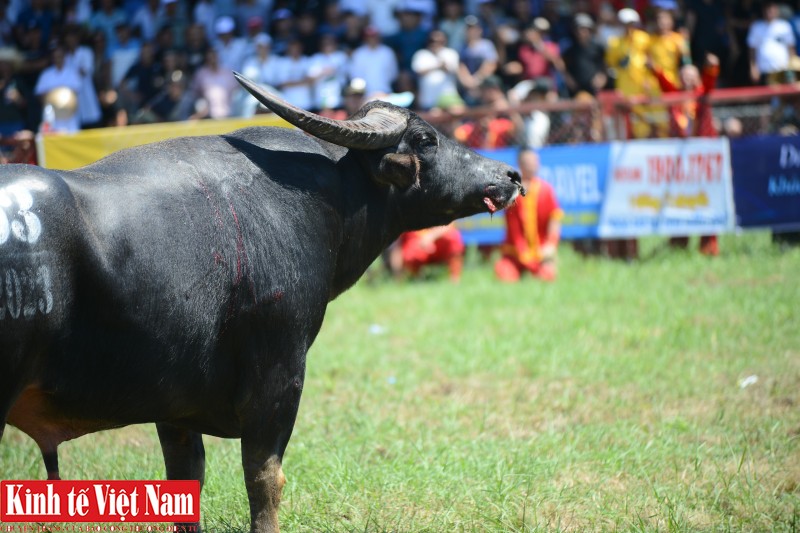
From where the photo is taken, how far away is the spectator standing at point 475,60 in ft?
44.3

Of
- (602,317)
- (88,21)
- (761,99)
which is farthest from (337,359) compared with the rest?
(88,21)

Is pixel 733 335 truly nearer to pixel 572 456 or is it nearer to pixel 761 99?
pixel 572 456

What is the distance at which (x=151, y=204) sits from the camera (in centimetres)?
338

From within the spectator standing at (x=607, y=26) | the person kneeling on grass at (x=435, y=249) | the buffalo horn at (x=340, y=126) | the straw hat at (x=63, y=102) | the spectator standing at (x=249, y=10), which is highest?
the spectator standing at (x=249, y=10)

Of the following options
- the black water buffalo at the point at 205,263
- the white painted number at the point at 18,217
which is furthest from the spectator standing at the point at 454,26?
the white painted number at the point at 18,217

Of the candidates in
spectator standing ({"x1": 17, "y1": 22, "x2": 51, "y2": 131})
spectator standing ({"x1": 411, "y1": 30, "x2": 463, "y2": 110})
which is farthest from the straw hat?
spectator standing ({"x1": 411, "y1": 30, "x2": 463, "y2": 110})

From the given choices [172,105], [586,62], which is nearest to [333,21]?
[172,105]

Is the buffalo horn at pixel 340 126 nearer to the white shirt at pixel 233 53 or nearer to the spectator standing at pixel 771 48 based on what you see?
the spectator standing at pixel 771 48

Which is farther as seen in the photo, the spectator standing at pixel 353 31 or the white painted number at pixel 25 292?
the spectator standing at pixel 353 31

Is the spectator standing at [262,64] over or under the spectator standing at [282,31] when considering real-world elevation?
under

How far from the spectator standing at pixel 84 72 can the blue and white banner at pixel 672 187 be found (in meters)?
8.14

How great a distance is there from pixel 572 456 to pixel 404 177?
2.14m

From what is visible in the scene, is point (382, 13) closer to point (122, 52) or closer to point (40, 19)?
point (122, 52)

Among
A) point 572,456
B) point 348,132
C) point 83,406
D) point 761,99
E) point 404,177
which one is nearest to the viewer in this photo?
point 83,406
